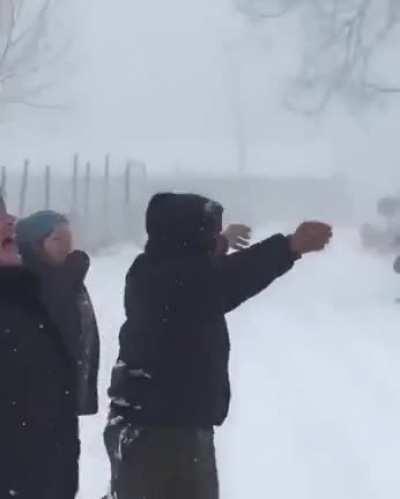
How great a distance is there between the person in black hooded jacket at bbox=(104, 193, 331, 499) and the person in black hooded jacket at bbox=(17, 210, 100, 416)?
24 cm

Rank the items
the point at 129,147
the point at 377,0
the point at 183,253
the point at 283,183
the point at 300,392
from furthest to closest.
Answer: the point at 129,147, the point at 283,183, the point at 377,0, the point at 300,392, the point at 183,253

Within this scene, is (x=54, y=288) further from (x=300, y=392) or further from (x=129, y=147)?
(x=129, y=147)

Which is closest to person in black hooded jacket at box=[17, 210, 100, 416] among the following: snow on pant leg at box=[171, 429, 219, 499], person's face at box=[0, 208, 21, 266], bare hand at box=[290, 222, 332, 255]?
person's face at box=[0, 208, 21, 266]

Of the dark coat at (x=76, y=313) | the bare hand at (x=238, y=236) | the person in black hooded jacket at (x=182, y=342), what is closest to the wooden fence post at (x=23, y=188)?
the bare hand at (x=238, y=236)

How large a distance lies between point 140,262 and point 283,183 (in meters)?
54.6

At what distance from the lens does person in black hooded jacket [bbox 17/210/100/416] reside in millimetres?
4219

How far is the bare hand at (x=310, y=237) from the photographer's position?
4.20 metres

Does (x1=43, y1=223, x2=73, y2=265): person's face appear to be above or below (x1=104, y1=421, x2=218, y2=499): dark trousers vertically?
above

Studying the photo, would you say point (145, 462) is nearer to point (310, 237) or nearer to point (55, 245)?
point (55, 245)

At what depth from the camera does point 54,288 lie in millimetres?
4250

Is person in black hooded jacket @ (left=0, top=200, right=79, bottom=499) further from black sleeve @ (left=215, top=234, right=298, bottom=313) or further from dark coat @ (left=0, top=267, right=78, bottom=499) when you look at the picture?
black sleeve @ (left=215, top=234, right=298, bottom=313)

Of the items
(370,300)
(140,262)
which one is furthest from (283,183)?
(140,262)

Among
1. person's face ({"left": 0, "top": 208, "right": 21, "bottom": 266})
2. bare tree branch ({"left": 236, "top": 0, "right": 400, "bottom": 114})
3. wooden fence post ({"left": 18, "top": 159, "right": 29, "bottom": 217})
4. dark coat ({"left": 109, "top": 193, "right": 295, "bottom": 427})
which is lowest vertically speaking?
dark coat ({"left": 109, "top": 193, "right": 295, "bottom": 427})

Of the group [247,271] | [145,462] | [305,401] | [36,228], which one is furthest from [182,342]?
[305,401]
